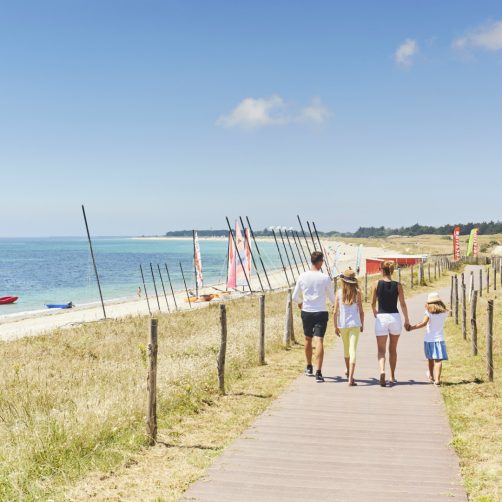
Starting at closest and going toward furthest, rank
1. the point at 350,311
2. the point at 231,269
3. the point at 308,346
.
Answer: the point at 350,311 < the point at 308,346 < the point at 231,269

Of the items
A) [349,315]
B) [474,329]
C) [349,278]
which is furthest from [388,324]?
[474,329]

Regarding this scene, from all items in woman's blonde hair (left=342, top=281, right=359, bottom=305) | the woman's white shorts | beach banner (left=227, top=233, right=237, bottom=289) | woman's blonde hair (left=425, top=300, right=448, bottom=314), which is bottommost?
beach banner (left=227, top=233, right=237, bottom=289)

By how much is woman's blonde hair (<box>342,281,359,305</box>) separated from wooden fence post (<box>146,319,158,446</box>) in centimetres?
357

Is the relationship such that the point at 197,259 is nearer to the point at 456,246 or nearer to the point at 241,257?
the point at 241,257

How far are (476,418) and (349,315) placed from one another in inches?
103

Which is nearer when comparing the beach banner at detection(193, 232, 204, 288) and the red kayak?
the beach banner at detection(193, 232, 204, 288)

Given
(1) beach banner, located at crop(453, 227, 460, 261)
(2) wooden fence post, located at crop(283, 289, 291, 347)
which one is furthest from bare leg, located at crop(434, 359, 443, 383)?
(1) beach banner, located at crop(453, 227, 460, 261)

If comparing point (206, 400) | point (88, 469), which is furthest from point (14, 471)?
point (206, 400)

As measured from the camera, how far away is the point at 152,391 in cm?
747

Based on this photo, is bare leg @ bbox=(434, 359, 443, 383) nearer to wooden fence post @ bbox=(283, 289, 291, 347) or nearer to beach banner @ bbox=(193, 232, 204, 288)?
wooden fence post @ bbox=(283, 289, 291, 347)

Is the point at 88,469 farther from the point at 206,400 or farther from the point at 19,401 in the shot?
the point at 19,401

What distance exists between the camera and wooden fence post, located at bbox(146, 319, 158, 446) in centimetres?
723

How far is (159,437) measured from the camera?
24.3ft

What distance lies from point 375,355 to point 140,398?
6547mm
